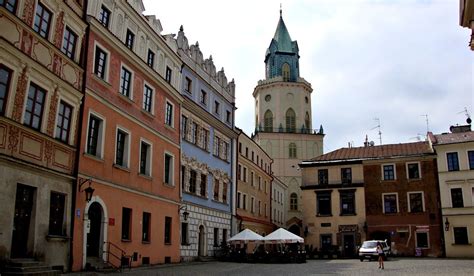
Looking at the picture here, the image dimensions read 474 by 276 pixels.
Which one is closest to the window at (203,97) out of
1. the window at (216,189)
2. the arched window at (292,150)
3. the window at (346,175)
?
the window at (216,189)

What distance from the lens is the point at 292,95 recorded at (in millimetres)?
75688

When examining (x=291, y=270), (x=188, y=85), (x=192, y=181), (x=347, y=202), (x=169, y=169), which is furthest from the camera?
(x=347, y=202)

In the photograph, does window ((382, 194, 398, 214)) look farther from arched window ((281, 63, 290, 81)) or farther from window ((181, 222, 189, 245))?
arched window ((281, 63, 290, 81))

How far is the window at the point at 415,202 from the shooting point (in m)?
46.3

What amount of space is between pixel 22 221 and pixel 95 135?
6160 millimetres

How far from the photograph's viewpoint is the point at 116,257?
72.1 ft

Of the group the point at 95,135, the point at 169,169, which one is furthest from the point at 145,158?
the point at 95,135

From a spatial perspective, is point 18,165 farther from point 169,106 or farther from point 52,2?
point 169,106

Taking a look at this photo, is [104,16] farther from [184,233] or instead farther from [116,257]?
[184,233]

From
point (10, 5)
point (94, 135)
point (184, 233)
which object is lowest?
point (184, 233)

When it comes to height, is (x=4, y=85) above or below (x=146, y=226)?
above

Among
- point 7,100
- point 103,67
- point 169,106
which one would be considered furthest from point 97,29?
point 169,106

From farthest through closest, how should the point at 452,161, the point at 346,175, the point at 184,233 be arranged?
the point at 346,175 → the point at 452,161 → the point at 184,233

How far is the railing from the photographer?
21.6 meters
